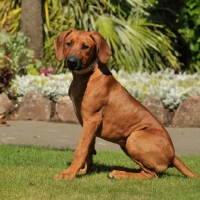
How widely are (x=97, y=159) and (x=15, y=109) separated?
3.64m

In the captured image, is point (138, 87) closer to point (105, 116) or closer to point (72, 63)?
point (105, 116)

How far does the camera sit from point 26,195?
571 centimetres

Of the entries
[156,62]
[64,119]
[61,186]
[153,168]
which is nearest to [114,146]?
[64,119]

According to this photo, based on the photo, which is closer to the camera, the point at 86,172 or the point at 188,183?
the point at 188,183

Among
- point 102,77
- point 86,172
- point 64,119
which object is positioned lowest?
point 64,119

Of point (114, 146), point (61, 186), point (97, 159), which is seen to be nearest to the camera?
point (61, 186)

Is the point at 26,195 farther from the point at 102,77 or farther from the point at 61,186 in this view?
the point at 102,77

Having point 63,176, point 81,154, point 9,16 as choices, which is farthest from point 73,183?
point 9,16

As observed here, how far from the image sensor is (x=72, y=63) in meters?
6.36

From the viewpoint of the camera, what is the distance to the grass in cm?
580

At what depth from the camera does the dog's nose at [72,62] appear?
6.35m

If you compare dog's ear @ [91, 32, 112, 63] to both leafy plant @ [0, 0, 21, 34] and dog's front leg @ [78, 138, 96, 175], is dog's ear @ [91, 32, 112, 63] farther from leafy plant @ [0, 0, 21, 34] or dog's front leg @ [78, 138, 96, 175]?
leafy plant @ [0, 0, 21, 34]

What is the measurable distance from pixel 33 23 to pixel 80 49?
284 inches

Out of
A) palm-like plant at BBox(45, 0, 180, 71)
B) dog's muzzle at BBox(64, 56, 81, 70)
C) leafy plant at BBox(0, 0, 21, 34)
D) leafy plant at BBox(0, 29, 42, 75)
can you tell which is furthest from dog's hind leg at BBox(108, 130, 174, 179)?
leafy plant at BBox(0, 0, 21, 34)
